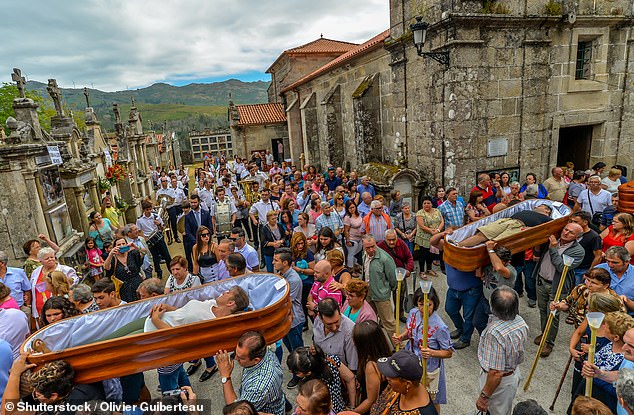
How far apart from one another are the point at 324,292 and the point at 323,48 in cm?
2465

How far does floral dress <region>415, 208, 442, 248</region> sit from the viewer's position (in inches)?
263

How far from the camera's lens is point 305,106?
18.4 metres

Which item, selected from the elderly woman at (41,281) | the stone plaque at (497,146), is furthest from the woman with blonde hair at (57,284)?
the stone plaque at (497,146)

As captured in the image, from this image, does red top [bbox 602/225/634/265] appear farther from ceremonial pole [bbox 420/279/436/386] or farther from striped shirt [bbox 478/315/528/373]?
ceremonial pole [bbox 420/279/436/386]

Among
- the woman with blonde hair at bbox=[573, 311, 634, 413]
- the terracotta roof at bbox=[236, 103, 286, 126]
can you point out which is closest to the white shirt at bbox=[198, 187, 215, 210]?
the woman with blonde hair at bbox=[573, 311, 634, 413]

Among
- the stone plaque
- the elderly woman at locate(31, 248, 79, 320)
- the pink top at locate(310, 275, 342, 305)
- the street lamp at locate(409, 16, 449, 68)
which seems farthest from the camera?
the stone plaque

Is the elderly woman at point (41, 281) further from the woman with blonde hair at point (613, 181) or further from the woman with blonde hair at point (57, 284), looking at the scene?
the woman with blonde hair at point (613, 181)

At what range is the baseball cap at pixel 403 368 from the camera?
241cm

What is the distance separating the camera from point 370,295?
4805mm

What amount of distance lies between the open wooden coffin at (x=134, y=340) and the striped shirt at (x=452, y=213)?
4353 millimetres

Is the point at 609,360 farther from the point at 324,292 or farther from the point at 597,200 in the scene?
the point at 597,200

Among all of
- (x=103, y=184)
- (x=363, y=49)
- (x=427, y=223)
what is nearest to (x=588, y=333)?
(x=427, y=223)

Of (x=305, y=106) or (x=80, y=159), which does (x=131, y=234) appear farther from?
(x=305, y=106)

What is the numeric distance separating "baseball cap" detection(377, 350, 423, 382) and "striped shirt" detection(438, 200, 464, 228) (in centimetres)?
483
